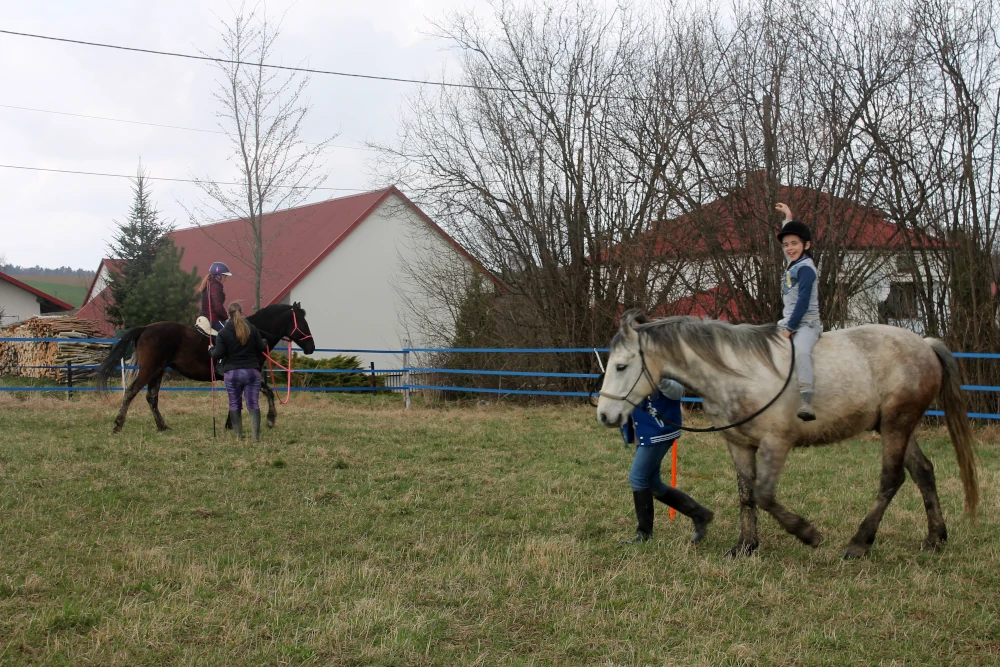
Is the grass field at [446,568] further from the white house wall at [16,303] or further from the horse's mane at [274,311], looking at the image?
the white house wall at [16,303]

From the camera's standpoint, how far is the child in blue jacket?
5.51m

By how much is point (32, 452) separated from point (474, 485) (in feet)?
16.9

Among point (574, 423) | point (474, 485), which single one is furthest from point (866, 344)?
point (574, 423)

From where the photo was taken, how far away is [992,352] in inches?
481

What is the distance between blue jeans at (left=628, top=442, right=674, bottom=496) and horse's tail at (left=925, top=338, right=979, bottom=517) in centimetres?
202

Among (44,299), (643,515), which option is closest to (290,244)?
(44,299)

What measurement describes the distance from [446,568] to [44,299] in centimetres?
3663

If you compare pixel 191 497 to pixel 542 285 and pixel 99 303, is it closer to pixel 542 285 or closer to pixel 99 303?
pixel 542 285

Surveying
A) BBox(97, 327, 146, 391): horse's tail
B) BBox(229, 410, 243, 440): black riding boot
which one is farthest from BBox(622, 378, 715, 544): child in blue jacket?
BBox(97, 327, 146, 391): horse's tail

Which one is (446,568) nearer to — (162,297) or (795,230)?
(795,230)

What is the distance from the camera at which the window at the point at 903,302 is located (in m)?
13.3

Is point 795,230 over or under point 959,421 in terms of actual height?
over

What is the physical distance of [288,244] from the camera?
3170cm

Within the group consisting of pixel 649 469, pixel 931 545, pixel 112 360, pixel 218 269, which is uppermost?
pixel 218 269
